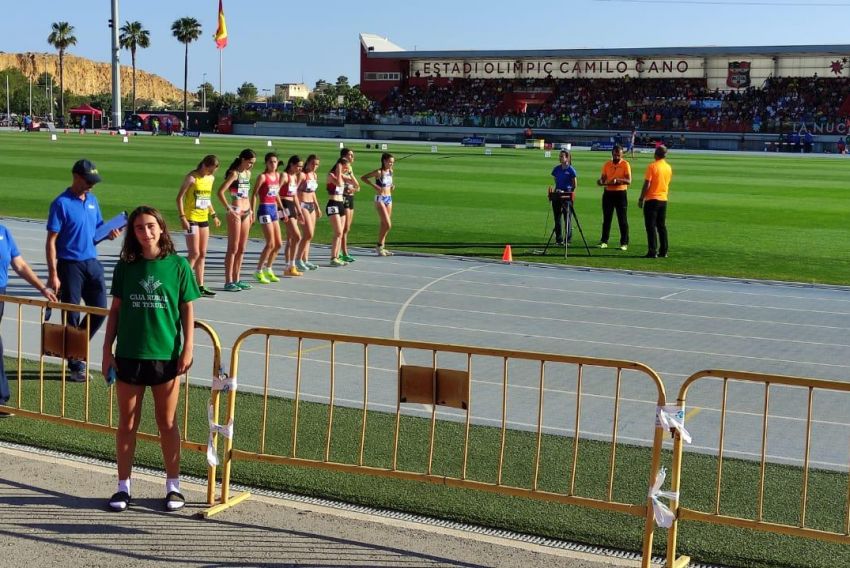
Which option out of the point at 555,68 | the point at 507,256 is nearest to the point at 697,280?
the point at 507,256

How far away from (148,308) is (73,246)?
377 cm

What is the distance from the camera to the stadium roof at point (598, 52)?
85375 millimetres

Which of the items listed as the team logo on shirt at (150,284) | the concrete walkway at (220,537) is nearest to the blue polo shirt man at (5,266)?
the concrete walkway at (220,537)

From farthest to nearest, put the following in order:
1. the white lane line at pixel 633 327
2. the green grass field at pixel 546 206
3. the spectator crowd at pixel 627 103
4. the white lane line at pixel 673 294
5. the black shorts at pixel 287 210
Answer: the spectator crowd at pixel 627 103, the green grass field at pixel 546 206, the black shorts at pixel 287 210, the white lane line at pixel 673 294, the white lane line at pixel 633 327

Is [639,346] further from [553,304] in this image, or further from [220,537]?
[220,537]

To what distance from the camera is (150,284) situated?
657 cm

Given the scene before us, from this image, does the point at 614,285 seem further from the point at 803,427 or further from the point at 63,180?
the point at 63,180

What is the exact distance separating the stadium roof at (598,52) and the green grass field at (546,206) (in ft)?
122

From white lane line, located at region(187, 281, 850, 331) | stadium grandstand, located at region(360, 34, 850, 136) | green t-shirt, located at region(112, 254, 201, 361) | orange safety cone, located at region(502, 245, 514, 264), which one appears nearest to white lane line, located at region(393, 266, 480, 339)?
white lane line, located at region(187, 281, 850, 331)

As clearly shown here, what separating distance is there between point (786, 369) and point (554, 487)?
4982 mm

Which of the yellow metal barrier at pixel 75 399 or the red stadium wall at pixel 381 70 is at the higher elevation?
the red stadium wall at pixel 381 70

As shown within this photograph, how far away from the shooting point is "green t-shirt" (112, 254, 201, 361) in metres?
6.58

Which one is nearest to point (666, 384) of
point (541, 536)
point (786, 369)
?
point (786, 369)

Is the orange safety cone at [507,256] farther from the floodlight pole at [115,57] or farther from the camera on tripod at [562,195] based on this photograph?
the floodlight pole at [115,57]
